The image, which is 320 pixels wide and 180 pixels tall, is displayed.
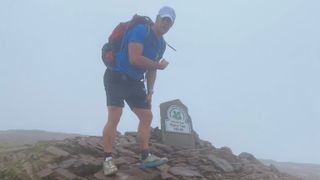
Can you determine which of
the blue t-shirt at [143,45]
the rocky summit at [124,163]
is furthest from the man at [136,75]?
the rocky summit at [124,163]

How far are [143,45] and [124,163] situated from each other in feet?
7.10

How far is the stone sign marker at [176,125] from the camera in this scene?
1064cm

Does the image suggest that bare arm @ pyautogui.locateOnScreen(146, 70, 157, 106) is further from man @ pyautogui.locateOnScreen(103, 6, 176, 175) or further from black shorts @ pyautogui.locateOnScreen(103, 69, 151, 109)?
black shorts @ pyautogui.locateOnScreen(103, 69, 151, 109)

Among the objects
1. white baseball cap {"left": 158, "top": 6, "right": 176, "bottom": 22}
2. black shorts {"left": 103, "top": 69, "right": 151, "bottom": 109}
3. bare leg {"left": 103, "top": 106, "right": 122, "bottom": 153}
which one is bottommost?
bare leg {"left": 103, "top": 106, "right": 122, "bottom": 153}

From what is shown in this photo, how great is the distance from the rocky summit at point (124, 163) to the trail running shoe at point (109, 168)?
0.12m

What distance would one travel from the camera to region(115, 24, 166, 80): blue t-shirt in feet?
25.3

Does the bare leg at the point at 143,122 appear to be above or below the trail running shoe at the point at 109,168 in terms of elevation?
above

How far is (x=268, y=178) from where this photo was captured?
941cm

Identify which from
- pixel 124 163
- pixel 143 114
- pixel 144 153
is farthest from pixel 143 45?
pixel 124 163

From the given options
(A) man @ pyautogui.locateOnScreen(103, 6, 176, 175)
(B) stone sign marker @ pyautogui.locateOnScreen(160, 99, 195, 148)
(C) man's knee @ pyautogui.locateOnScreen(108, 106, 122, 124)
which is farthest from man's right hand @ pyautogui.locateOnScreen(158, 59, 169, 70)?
(B) stone sign marker @ pyautogui.locateOnScreen(160, 99, 195, 148)

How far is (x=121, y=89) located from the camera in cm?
794

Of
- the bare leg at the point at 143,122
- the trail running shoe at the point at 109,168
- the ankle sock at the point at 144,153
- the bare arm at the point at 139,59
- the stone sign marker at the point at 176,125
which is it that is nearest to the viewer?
the bare arm at the point at 139,59

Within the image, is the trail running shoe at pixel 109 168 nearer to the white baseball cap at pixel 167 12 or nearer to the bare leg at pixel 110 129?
the bare leg at pixel 110 129

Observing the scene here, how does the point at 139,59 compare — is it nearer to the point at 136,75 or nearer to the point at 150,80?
the point at 136,75
